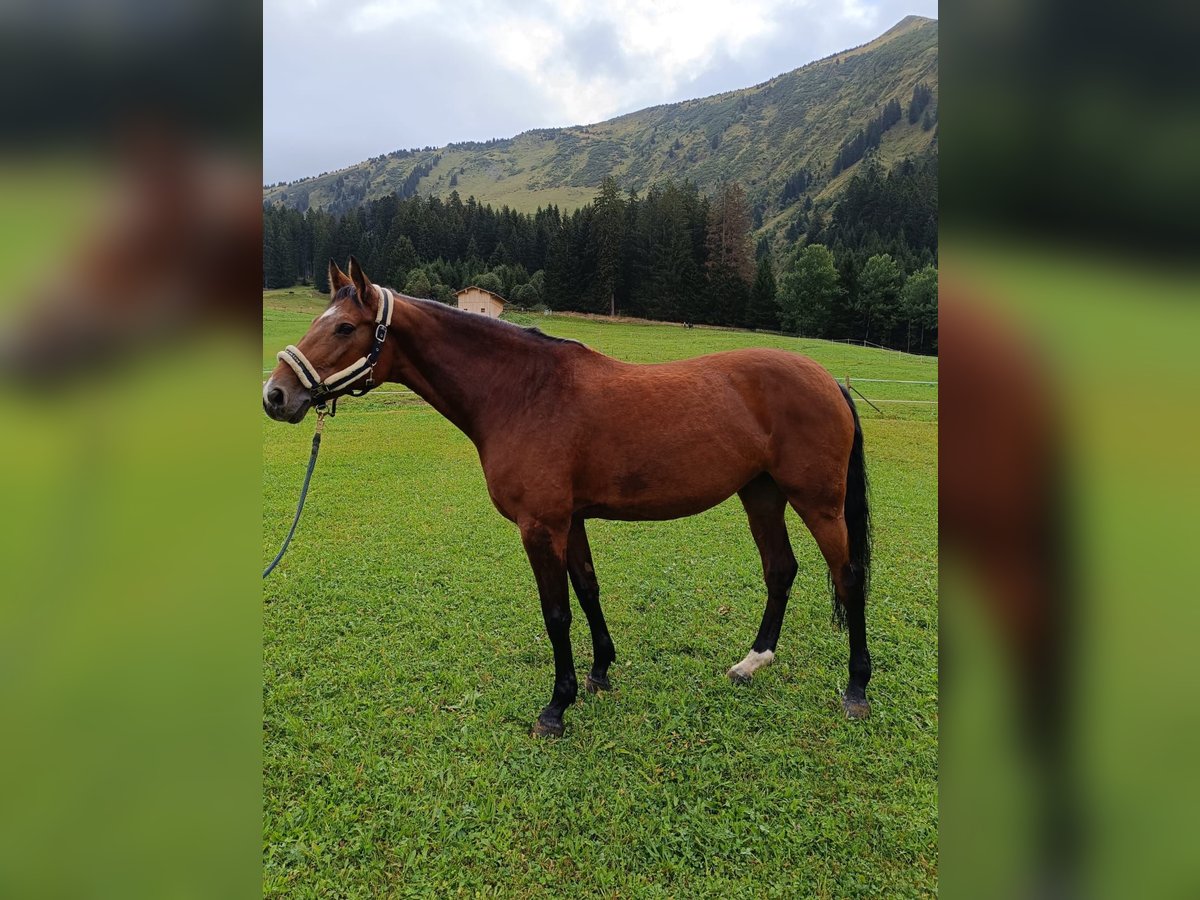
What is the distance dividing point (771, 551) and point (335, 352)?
3.07 meters

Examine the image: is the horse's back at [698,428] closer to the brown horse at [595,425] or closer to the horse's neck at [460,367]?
the brown horse at [595,425]

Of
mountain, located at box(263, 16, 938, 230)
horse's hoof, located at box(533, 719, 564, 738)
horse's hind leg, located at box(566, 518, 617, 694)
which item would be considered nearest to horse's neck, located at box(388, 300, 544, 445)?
horse's hind leg, located at box(566, 518, 617, 694)

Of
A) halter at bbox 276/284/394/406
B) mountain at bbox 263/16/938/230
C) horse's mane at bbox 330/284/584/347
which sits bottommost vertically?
halter at bbox 276/284/394/406

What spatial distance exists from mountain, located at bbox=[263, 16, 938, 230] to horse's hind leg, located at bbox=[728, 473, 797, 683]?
10915 cm

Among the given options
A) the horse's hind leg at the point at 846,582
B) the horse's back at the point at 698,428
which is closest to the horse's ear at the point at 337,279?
the horse's back at the point at 698,428

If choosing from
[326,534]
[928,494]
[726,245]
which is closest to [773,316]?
[726,245]

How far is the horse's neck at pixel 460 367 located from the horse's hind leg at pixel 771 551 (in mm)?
1873

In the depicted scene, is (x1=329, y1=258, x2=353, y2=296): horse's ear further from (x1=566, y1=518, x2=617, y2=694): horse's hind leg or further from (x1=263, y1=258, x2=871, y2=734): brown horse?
(x1=566, y1=518, x2=617, y2=694): horse's hind leg

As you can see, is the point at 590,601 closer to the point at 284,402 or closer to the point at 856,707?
the point at 856,707

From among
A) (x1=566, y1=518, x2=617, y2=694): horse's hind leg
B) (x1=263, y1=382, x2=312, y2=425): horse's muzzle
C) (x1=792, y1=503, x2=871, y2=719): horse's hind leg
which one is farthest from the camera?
(x1=566, y1=518, x2=617, y2=694): horse's hind leg

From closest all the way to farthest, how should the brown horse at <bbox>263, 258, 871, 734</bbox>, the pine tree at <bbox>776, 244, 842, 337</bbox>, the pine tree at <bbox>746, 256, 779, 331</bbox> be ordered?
the brown horse at <bbox>263, 258, 871, 734</bbox> < the pine tree at <bbox>746, 256, 779, 331</bbox> < the pine tree at <bbox>776, 244, 842, 337</bbox>

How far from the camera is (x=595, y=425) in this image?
3357mm

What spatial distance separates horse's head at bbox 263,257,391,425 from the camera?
2832 mm
